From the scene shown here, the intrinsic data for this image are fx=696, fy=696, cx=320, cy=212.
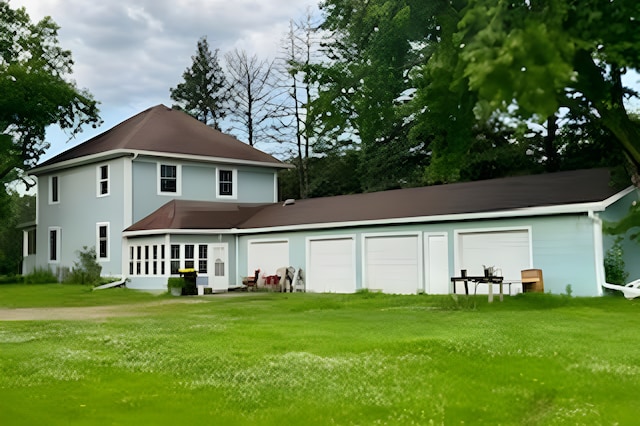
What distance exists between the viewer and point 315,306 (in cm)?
2002

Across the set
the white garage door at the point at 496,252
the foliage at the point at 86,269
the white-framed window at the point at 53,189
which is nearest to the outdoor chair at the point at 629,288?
the white garage door at the point at 496,252

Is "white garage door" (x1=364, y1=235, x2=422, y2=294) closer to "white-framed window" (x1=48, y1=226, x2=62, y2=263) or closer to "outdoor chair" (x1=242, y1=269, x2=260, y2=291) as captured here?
"outdoor chair" (x1=242, y1=269, x2=260, y2=291)

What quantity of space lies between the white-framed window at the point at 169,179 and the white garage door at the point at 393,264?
12083 mm

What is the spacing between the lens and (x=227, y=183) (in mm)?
36344

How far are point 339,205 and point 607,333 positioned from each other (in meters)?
18.4

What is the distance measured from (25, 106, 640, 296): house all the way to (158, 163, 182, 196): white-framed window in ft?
0.23

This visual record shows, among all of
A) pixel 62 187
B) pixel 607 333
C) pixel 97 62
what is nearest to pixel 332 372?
pixel 607 333

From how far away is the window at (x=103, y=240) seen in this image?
3386 cm

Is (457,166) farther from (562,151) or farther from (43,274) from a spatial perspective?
(43,274)

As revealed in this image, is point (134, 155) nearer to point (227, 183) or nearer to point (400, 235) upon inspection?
point (227, 183)

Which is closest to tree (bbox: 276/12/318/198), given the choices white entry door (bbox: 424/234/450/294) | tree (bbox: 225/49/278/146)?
tree (bbox: 225/49/278/146)

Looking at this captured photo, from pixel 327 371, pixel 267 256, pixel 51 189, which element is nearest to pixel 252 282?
pixel 267 256

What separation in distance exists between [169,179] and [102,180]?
3322mm

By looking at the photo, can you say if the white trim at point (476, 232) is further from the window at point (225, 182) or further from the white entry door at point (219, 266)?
the window at point (225, 182)
